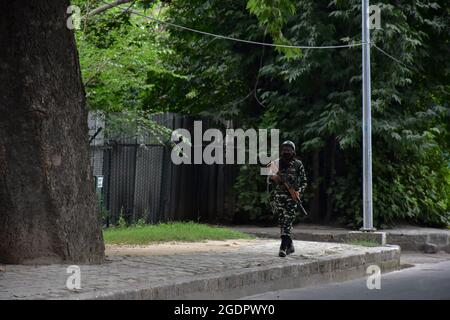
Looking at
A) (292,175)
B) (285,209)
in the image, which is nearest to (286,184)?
(292,175)

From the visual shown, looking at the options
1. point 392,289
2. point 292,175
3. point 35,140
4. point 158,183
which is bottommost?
point 392,289

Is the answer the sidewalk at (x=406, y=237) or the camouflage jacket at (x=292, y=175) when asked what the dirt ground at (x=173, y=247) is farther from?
the sidewalk at (x=406, y=237)

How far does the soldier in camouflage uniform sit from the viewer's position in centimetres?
1108

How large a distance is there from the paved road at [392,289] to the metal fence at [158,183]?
7.64 meters

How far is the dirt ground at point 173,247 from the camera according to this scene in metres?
11.3

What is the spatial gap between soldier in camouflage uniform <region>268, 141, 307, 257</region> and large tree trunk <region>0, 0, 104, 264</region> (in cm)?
328

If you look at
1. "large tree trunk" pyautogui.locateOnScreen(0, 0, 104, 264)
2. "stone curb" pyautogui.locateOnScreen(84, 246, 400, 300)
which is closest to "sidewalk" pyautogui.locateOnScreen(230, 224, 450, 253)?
"stone curb" pyautogui.locateOnScreen(84, 246, 400, 300)

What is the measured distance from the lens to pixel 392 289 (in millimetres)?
9922

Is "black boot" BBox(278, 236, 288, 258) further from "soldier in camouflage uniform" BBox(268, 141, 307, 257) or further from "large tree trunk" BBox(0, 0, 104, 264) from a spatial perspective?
"large tree trunk" BBox(0, 0, 104, 264)

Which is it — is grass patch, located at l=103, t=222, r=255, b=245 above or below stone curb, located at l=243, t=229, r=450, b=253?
above

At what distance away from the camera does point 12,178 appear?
8922 millimetres

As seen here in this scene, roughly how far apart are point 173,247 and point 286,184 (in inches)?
104

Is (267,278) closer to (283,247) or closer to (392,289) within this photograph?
(283,247)
